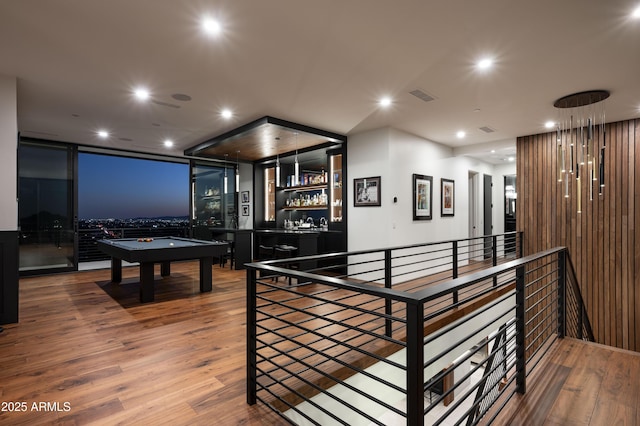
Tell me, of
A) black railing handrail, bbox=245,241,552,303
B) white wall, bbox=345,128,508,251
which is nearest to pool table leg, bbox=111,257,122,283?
white wall, bbox=345,128,508,251

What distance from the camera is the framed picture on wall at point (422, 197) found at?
6344mm

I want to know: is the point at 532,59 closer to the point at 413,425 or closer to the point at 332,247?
the point at 413,425

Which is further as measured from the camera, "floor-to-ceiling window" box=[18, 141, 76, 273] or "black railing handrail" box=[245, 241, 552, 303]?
"floor-to-ceiling window" box=[18, 141, 76, 273]

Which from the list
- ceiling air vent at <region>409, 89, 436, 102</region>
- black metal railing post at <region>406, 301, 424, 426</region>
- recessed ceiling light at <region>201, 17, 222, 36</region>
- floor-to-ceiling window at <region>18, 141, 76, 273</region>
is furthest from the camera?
floor-to-ceiling window at <region>18, 141, 76, 273</region>

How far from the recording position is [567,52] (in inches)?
123

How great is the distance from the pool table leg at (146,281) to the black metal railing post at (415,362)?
4.37 metres

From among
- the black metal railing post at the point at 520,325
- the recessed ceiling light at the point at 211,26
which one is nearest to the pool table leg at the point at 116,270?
the recessed ceiling light at the point at 211,26

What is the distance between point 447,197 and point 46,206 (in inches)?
341

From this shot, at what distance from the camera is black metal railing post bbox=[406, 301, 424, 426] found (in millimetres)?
1252

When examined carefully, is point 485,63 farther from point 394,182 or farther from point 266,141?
point 266,141

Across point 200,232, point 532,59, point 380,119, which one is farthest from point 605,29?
point 200,232

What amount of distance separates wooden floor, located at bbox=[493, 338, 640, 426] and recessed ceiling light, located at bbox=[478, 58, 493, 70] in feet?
9.63

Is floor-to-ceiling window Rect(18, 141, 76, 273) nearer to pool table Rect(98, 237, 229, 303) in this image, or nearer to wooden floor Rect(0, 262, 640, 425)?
pool table Rect(98, 237, 229, 303)

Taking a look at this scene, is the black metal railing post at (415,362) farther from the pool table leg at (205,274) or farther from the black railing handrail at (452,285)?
the pool table leg at (205,274)
